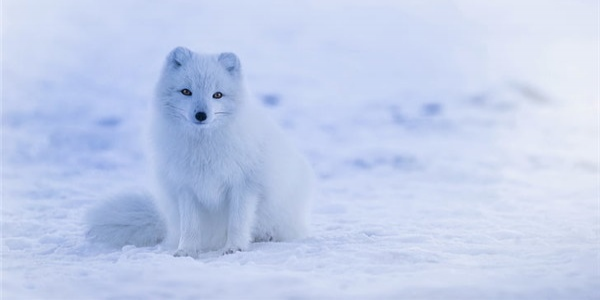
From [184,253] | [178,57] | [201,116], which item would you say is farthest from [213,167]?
[178,57]

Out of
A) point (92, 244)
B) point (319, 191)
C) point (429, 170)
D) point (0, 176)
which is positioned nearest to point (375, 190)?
point (319, 191)

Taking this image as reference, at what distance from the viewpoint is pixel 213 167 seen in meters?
3.67

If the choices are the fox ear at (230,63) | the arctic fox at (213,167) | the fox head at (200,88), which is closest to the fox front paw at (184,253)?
the arctic fox at (213,167)

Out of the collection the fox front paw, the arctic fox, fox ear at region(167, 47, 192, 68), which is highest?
fox ear at region(167, 47, 192, 68)

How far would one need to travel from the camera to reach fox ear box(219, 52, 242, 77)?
3.69m

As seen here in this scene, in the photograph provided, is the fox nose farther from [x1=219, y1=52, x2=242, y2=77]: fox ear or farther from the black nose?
[x1=219, y1=52, x2=242, y2=77]: fox ear

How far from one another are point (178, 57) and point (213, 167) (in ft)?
1.93

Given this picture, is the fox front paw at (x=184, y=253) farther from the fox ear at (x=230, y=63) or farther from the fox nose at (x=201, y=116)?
the fox ear at (x=230, y=63)

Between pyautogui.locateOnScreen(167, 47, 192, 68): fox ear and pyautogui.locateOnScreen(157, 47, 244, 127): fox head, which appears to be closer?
pyautogui.locateOnScreen(157, 47, 244, 127): fox head

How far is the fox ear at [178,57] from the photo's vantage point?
3.63 meters

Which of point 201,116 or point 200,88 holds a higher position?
point 200,88

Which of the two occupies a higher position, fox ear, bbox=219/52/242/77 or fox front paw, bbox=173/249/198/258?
fox ear, bbox=219/52/242/77

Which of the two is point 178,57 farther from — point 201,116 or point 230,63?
point 201,116

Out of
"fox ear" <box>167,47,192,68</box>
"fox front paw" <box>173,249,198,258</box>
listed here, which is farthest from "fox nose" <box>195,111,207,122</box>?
"fox front paw" <box>173,249,198,258</box>
